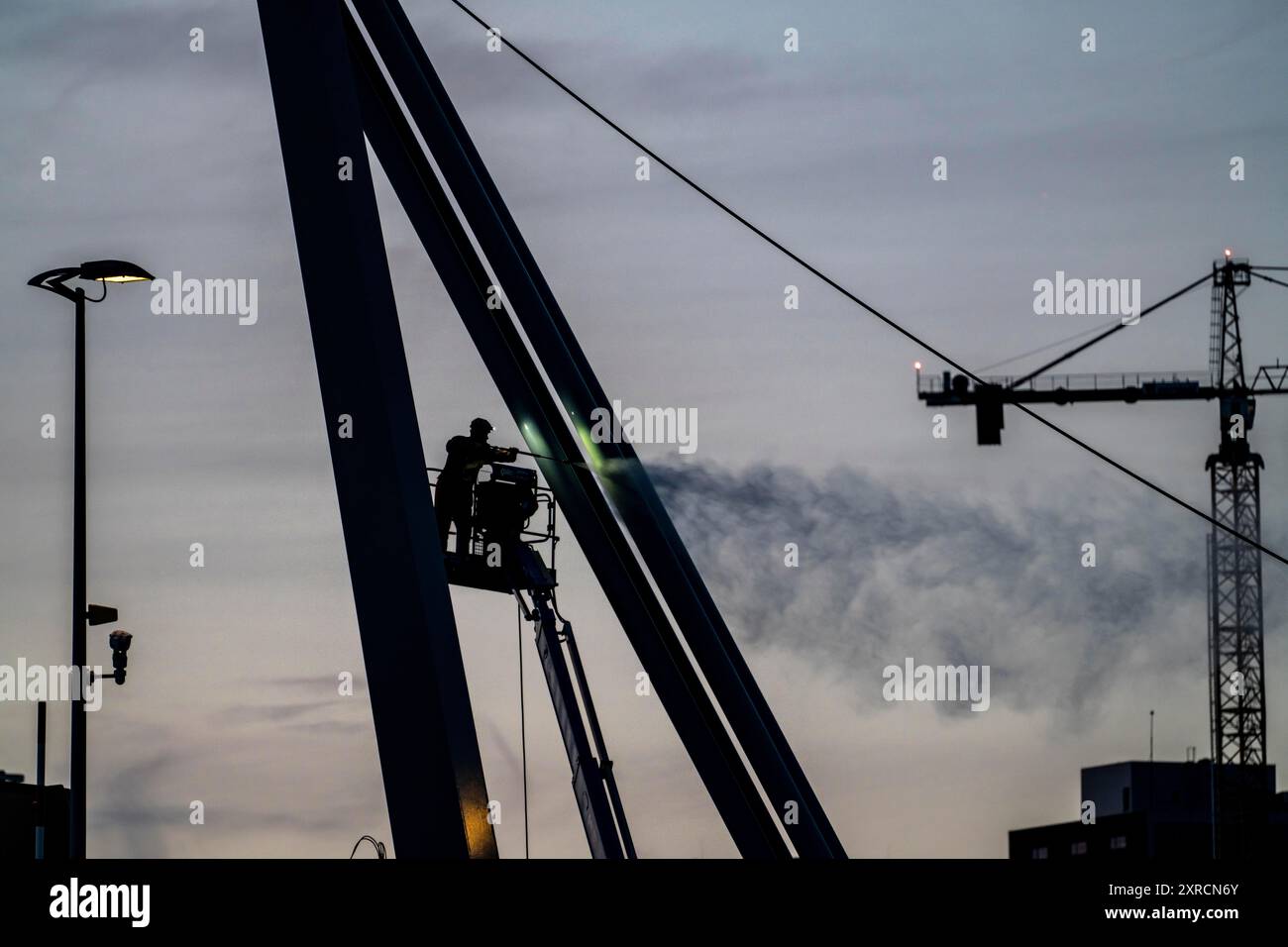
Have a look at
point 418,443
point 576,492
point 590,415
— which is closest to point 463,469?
point 576,492

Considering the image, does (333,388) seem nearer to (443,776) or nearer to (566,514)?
(443,776)

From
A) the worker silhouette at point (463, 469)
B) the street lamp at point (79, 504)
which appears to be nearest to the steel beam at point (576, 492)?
the worker silhouette at point (463, 469)

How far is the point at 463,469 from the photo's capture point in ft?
78.0

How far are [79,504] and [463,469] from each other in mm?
5536

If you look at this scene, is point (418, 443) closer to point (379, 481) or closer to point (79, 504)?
point (379, 481)

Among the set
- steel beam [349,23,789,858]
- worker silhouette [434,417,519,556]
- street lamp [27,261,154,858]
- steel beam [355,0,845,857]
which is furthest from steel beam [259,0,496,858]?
street lamp [27,261,154,858]

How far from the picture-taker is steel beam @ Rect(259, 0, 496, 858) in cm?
1284

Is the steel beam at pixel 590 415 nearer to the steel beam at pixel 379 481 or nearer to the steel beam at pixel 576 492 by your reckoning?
the steel beam at pixel 576 492

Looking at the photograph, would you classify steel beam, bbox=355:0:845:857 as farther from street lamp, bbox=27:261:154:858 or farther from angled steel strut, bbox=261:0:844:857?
street lamp, bbox=27:261:154:858

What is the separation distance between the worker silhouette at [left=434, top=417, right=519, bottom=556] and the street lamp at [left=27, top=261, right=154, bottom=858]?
494 centimetres

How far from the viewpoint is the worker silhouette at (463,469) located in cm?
2341

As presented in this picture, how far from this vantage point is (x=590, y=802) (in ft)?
104
